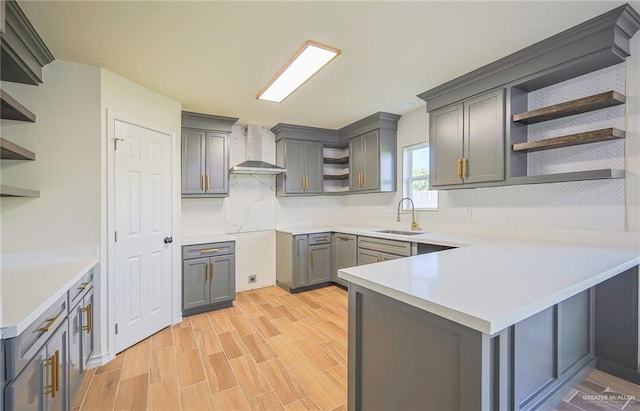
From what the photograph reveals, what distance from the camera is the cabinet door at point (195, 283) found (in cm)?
324

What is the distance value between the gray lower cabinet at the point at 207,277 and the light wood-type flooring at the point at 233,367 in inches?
6.4

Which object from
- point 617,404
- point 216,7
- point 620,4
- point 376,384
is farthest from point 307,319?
point 620,4

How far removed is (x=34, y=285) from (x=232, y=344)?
1.59 m

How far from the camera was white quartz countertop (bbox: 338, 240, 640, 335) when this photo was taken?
0.94 m

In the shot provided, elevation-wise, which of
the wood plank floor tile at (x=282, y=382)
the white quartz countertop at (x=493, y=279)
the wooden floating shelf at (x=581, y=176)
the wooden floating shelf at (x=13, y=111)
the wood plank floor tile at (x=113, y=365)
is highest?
the wooden floating shelf at (x=13, y=111)

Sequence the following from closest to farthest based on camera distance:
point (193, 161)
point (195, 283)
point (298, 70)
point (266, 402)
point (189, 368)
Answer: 1. point (266, 402)
2. point (189, 368)
3. point (298, 70)
4. point (195, 283)
5. point (193, 161)

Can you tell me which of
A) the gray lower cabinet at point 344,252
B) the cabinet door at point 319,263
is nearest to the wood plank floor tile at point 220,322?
the cabinet door at point 319,263

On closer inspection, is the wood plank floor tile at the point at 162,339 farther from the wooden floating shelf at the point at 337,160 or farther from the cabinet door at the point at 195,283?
the wooden floating shelf at the point at 337,160

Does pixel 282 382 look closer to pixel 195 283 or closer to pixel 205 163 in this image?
pixel 195 283

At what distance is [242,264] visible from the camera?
4.20 meters

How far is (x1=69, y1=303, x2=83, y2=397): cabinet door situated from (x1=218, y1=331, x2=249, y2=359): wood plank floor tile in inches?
39.8

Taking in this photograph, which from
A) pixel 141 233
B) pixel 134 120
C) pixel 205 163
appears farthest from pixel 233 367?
pixel 205 163

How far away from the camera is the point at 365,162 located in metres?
4.18

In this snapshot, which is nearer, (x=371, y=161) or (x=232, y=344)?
(x=232, y=344)
